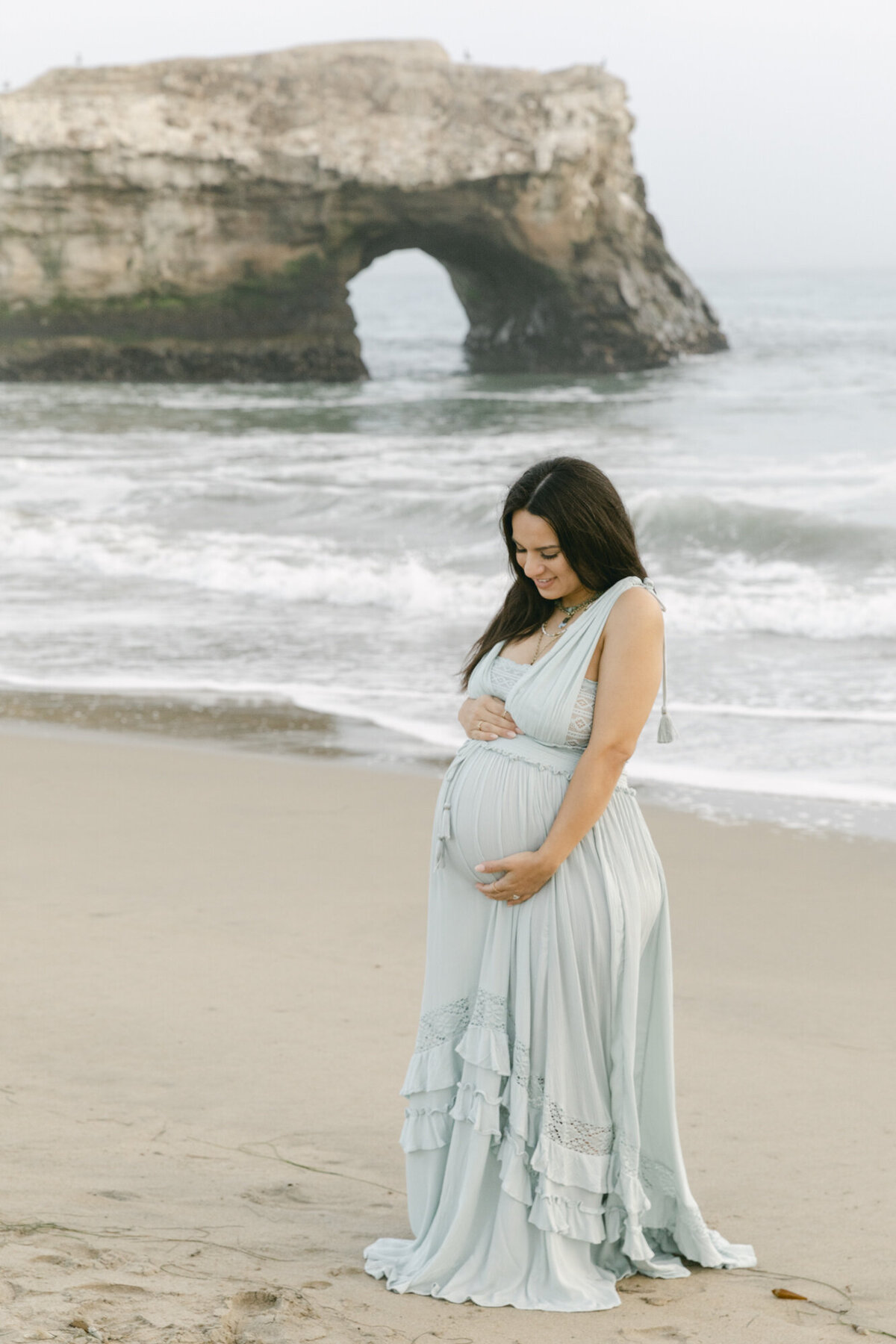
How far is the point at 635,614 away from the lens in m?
2.41

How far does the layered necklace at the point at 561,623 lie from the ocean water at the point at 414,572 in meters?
3.38

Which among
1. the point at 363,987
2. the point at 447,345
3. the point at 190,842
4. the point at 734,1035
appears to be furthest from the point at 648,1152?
the point at 447,345

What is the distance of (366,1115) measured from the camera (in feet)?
10.8

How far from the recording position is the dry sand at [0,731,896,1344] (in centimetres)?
239

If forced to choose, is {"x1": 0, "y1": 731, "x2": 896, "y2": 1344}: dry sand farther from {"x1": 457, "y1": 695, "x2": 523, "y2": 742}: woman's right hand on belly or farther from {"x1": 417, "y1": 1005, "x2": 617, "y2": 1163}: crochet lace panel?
{"x1": 457, "y1": 695, "x2": 523, "y2": 742}: woman's right hand on belly

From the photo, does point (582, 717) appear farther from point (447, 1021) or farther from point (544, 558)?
point (447, 1021)

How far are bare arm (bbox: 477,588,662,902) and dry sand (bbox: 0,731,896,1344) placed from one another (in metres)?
0.81

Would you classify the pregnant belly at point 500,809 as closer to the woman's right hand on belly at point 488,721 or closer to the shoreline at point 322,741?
the woman's right hand on belly at point 488,721

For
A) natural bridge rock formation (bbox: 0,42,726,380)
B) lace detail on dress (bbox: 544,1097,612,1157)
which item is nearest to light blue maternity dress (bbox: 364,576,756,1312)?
lace detail on dress (bbox: 544,1097,612,1157)

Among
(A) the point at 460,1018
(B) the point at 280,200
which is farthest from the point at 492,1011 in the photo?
(B) the point at 280,200

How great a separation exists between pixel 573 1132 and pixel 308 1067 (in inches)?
49.8

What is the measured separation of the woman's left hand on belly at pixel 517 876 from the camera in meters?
2.40

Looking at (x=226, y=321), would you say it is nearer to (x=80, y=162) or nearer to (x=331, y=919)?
(x=80, y=162)

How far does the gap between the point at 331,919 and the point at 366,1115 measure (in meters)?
1.32
